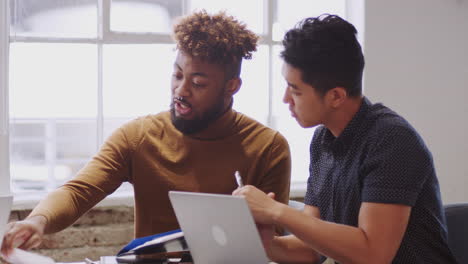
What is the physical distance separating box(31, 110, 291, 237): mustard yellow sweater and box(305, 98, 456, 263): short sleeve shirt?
36 centimetres

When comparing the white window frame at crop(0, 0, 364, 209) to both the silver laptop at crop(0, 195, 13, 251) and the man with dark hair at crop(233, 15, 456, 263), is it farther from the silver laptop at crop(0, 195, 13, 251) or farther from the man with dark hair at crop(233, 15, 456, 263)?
the man with dark hair at crop(233, 15, 456, 263)

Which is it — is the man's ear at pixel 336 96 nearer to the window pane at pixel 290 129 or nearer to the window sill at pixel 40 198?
the window sill at pixel 40 198

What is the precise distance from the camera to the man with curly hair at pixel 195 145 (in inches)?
89.3

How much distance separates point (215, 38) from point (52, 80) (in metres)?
1.49

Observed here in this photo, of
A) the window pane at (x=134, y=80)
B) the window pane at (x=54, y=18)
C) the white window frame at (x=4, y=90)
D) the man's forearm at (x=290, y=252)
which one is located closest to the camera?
the man's forearm at (x=290, y=252)

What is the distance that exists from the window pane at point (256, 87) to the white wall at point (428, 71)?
0.54m

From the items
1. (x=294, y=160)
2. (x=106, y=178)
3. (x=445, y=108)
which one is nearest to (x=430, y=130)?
(x=445, y=108)

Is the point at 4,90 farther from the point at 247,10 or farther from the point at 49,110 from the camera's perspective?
the point at 247,10

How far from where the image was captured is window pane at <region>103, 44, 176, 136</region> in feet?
11.7

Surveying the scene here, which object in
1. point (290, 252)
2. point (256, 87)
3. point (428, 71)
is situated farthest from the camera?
point (428, 71)

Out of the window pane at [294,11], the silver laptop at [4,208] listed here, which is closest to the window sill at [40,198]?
the window pane at [294,11]

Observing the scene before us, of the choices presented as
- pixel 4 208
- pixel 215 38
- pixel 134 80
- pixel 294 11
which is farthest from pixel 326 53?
pixel 294 11

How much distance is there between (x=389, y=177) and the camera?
176cm

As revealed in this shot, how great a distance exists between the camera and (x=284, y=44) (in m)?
1.92
